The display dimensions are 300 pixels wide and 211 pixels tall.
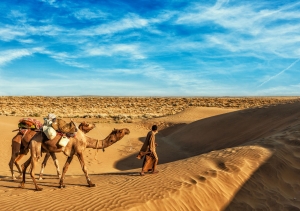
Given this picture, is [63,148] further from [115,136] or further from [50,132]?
[115,136]

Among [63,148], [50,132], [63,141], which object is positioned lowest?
[63,148]

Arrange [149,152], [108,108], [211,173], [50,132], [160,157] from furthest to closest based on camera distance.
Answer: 1. [108,108]
2. [160,157]
3. [149,152]
4. [211,173]
5. [50,132]

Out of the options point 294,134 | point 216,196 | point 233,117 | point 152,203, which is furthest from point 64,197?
A: point 233,117

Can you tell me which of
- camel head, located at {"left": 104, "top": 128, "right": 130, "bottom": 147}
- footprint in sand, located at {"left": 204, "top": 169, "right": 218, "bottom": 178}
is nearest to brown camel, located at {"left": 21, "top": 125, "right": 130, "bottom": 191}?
camel head, located at {"left": 104, "top": 128, "right": 130, "bottom": 147}

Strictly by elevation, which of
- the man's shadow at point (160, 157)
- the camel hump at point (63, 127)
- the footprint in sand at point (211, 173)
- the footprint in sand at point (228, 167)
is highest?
the camel hump at point (63, 127)

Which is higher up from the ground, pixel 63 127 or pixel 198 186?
pixel 63 127

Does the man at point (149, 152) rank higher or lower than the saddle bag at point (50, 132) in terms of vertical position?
lower

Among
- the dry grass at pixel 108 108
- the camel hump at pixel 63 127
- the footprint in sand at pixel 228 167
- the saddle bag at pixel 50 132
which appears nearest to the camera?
the saddle bag at pixel 50 132

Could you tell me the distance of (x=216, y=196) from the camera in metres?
8.80

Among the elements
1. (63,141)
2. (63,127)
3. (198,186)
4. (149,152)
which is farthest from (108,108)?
(198,186)

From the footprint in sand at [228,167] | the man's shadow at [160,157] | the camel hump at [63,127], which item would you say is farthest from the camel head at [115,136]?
the man's shadow at [160,157]

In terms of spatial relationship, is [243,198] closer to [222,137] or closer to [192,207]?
[192,207]

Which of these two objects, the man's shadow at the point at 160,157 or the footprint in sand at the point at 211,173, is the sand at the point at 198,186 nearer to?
the footprint in sand at the point at 211,173

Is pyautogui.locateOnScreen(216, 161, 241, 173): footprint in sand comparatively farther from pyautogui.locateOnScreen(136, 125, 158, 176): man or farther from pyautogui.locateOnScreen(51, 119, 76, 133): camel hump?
pyautogui.locateOnScreen(51, 119, 76, 133): camel hump
